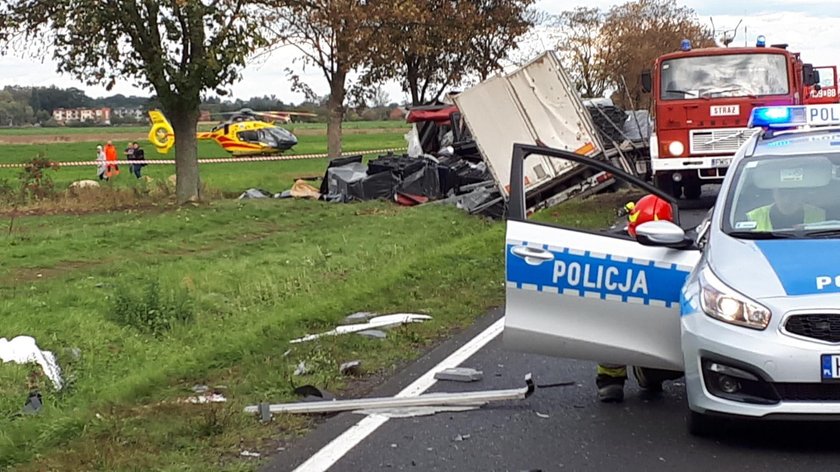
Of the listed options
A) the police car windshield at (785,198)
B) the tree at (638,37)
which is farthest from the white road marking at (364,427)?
the tree at (638,37)

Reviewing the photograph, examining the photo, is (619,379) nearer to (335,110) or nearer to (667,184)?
(667,184)

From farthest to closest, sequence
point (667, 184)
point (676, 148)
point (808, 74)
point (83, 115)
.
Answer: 1. point (83, 115)
2. point (667, 184)
3. point (676, 148)
4. point (808, 74)

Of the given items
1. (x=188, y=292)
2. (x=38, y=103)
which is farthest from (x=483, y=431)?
(x=38, y=103)

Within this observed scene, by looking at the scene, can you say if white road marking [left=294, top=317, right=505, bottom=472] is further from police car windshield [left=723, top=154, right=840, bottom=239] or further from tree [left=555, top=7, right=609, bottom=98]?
tree [left=555, top=7, right=609, bottom=98]

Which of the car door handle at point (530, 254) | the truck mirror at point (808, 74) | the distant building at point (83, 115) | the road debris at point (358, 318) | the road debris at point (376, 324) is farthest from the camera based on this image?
the distant building at point (83, 115)

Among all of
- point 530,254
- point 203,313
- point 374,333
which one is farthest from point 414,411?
point 203,313

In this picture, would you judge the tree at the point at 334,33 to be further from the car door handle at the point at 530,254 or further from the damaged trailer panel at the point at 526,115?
the car door handle at the point at 530,254

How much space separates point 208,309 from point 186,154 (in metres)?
12.9

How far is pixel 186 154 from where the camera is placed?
23734 millimetres

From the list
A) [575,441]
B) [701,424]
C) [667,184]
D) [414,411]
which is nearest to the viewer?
[701,424]

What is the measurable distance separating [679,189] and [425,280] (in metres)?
8.55

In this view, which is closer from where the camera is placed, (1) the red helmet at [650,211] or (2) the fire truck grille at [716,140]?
(1) the red helmet at [650,211]

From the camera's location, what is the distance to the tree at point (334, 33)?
27297 millimetres

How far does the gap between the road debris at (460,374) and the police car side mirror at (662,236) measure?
183cm
